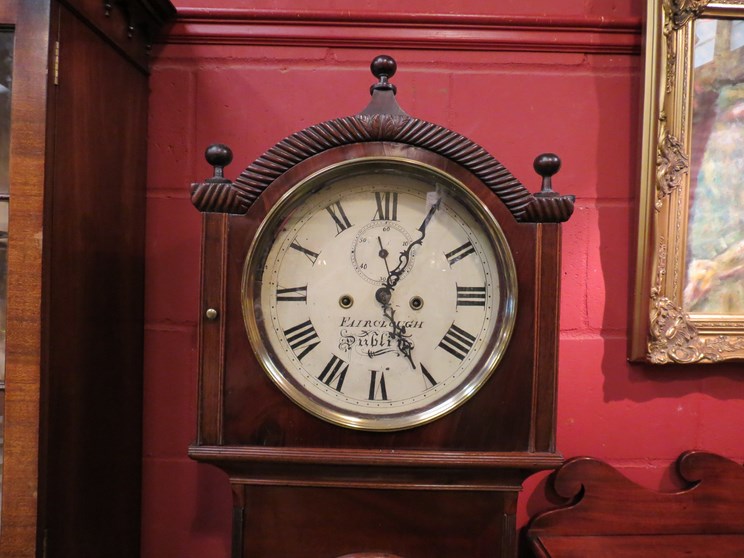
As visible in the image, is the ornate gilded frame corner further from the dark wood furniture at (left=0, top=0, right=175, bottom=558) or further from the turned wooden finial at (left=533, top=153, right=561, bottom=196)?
the dark wood furniture at (left=0, top=0, right=175, bottom=558)

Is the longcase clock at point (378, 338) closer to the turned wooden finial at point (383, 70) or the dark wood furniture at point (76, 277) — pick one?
the turned wooden finial at point (383, 70)

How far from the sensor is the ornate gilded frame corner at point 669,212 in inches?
48.2

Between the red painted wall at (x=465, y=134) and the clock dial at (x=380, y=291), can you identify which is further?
the red painted wall at (x=465, y=134)

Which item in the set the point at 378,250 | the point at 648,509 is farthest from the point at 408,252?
the point at 648,509

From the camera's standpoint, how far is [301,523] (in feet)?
3.07

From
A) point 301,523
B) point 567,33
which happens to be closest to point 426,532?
point 301,523

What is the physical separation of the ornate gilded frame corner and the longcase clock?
44cm

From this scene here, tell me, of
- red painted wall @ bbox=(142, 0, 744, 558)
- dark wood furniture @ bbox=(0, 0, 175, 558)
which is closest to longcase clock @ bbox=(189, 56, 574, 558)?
dark wood furniture @ bbox=(0, 0, 175, 558)

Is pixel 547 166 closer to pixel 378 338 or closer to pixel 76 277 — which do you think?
pixel 378 338

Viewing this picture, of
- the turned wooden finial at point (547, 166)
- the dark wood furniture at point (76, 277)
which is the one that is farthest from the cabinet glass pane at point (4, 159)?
the turned wooden finial at point (547, 166)

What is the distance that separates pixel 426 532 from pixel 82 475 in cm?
60

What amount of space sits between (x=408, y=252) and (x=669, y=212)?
0.66m

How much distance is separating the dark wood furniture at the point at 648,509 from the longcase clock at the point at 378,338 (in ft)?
1.27

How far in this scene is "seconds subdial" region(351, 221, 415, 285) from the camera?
0.95 meters
